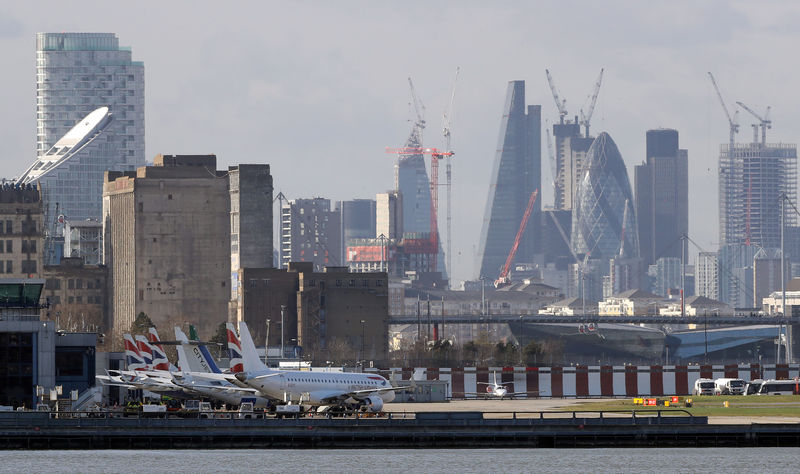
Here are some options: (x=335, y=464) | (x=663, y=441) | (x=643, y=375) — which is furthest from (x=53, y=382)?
(x=643, y=375)

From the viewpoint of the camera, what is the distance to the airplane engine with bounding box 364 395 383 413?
14800 centimetres

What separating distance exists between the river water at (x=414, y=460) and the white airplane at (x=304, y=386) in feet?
92.1

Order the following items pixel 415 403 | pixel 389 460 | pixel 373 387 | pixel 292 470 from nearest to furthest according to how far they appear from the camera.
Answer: pixel 292 470, pixel 389 460, pixel 373 387, pixel 415 403

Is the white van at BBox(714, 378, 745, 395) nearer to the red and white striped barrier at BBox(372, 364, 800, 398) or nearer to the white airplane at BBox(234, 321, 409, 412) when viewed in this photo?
the red and white striped barrier at BBox(372, 364, 800, 398)

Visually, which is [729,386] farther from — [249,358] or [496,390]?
[249,358]

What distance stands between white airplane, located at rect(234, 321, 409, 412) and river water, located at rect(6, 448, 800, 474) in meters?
28.1

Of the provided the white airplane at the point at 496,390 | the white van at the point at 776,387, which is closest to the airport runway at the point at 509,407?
the white airplane at the point at 496,390

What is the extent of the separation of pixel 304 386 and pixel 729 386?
200 ft

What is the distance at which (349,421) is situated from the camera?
121188mm

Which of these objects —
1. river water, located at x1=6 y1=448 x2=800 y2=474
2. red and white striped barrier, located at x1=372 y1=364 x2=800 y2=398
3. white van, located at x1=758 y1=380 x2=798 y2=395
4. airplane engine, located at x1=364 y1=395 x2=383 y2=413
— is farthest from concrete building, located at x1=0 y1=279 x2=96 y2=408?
white van, located at x1=758 y1=380 x2=798 y2=395

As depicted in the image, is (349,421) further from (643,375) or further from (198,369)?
(643,375)

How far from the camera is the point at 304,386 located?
146 m

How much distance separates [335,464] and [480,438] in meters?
14.6

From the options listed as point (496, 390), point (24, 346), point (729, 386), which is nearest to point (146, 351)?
point (24, 346)
